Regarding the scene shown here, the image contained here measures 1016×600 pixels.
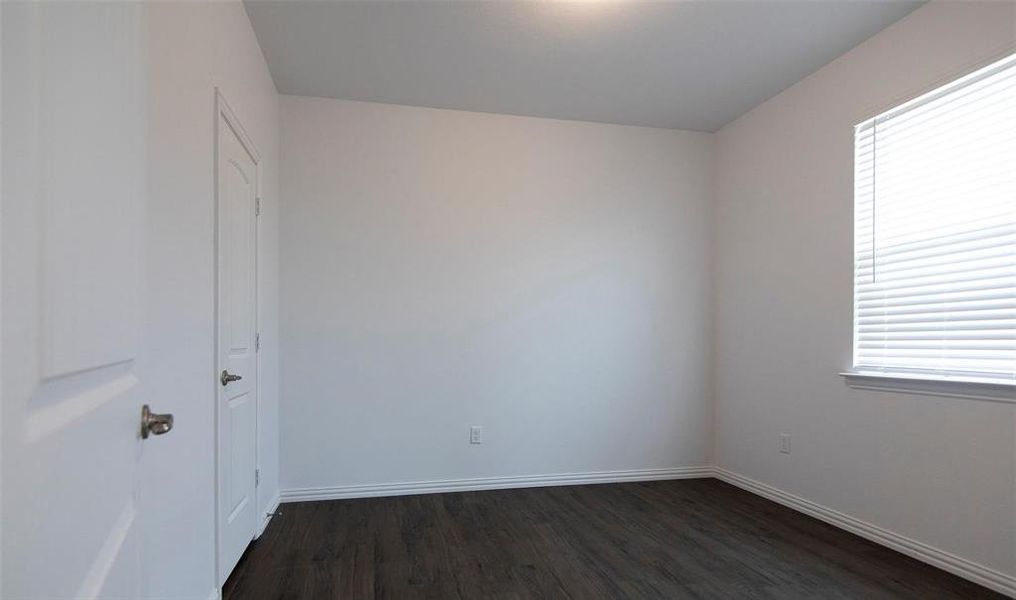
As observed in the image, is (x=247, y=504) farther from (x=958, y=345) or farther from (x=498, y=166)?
(x=958, y=345)

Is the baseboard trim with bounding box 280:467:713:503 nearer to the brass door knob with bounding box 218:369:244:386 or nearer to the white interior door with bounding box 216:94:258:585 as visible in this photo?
the white interior door with bounding box 216:94:258:585

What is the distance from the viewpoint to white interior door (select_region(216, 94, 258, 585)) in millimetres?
2291

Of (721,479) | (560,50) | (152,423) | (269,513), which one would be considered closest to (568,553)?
(269,513)

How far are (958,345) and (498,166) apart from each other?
2.93m

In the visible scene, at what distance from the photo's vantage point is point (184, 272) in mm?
1844

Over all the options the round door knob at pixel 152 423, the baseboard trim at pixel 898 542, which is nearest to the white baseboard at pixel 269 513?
the round door knob at pixel 152 423

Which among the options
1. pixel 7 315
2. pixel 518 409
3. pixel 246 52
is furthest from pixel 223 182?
pixel 518 409

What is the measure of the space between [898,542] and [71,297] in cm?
357

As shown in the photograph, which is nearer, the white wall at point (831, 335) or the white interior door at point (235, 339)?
the white interior door at point (235, 339)

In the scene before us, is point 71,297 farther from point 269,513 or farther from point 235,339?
point 269,513

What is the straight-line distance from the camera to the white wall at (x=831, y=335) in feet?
8.14

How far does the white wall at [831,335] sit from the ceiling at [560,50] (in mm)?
269

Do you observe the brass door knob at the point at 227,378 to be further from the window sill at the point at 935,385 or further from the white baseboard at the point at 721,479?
the window sill at the point at 935,385

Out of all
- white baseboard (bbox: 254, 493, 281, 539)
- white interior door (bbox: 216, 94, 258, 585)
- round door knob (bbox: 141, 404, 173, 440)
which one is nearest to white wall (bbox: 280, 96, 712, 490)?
white baseboard (bbox: 254, 493, 281, 539)
